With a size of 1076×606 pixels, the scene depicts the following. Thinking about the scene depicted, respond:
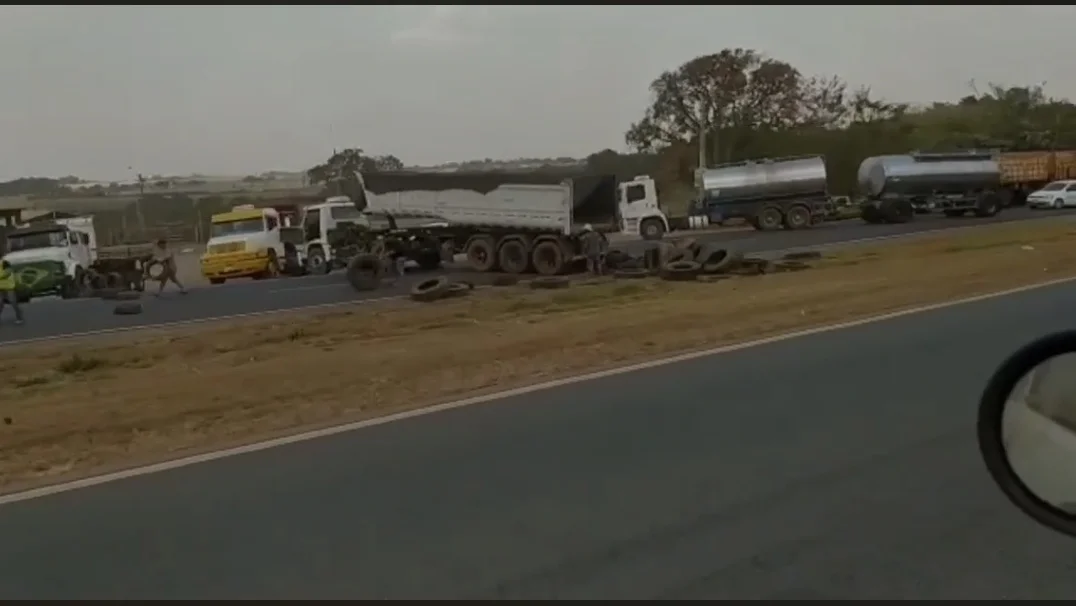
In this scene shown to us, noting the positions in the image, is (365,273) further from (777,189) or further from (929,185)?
(929,185)

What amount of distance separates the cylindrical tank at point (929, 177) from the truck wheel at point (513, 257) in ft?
73.1

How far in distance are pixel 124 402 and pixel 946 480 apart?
24.4 feet

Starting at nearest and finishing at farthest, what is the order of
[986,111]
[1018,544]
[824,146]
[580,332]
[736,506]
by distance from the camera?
1. [1018,544]
2. [736,506]
3. [580,332]
4. [824,146]
5. [986,111]

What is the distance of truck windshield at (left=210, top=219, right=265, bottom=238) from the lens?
33781 millimetres

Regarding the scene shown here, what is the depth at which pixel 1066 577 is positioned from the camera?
4.91 m

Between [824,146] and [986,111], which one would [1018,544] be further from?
[986,111]

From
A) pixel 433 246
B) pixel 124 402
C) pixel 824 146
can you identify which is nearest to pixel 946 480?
pixel 124 402

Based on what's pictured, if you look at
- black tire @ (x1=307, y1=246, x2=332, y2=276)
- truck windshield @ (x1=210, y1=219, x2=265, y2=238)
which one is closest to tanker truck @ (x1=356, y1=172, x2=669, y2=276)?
black tire @ (x1=307, y1=246, x2=332, y2=276)

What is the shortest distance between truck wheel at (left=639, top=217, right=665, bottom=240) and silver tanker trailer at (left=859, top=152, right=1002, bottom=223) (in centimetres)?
997

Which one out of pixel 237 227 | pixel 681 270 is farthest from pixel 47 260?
pixel 681 270

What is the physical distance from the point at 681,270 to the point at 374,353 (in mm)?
10732

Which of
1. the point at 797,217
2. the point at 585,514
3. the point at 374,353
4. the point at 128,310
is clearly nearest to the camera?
the point at 585,514

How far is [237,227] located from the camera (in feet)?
112

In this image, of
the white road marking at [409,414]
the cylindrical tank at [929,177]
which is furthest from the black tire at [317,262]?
the cylindrical tank at [929,177]
